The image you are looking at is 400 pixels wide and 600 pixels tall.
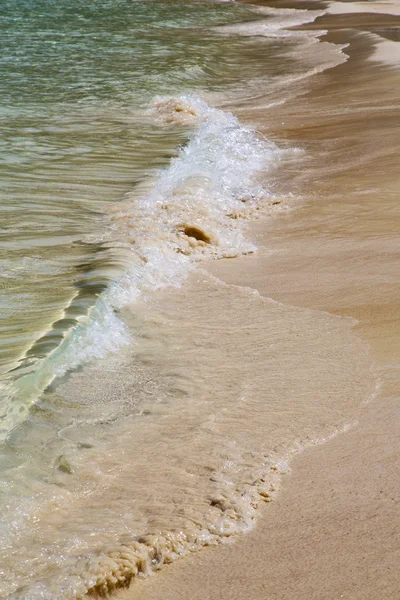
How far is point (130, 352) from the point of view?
377cm

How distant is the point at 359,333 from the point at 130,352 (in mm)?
1084

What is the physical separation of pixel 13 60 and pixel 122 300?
11445 mm

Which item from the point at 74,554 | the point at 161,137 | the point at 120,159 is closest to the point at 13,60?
the point at 161,137

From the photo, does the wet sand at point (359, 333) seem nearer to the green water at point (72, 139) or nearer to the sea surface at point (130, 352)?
the sea surface at point (130, 352)

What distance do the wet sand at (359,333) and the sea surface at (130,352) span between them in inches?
4.3

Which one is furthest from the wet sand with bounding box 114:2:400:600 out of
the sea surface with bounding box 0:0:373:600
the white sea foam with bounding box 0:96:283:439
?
the white sea foam with bounding box 0:96:283:439

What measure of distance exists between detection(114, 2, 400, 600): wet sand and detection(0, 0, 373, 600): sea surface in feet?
0.36

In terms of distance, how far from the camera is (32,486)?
2764mm

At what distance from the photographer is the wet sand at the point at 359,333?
2297mm

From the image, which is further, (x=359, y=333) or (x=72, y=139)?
(x=72, y=139)

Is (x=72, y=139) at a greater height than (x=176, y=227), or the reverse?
(x=72, y=139)

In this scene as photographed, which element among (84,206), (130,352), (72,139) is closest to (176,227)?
(84,206)

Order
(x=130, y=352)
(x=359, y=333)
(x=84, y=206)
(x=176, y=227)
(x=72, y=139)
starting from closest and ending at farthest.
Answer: (x=130, y=352)
(x=359, y=333)
(x=176, y=227)
(x=84, y=206)
(x=72, y=139)

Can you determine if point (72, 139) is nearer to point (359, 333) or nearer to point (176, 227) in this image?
point (176, 227)
